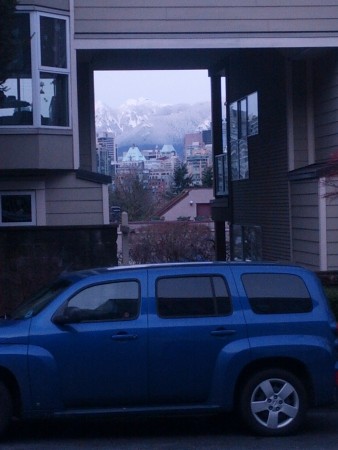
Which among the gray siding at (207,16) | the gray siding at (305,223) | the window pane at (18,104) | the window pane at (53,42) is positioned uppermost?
the gray siding at (207,16)

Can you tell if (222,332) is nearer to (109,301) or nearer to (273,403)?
(273,403)

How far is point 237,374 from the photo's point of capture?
28.4 ft

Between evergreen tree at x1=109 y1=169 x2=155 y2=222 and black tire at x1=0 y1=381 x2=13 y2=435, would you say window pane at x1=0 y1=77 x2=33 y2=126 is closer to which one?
black tire at x1=0 y1=381 x2=13 y2=435

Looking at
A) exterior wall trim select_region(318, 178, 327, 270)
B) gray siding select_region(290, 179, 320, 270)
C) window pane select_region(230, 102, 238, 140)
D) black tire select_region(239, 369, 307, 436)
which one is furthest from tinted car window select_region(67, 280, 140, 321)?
window pane select_region(230, 102, 238, 140)

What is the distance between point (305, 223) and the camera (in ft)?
58.4

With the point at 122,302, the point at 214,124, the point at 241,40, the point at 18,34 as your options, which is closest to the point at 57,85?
the point at 18,34

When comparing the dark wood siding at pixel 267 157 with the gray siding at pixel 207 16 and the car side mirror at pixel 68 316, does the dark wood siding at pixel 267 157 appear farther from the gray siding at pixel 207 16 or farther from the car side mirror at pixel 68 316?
the car side mirror at pixel 68 316

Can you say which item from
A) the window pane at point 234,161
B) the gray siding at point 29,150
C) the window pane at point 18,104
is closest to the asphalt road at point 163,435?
the gray siding at point 29,150

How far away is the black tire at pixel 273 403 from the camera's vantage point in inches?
343

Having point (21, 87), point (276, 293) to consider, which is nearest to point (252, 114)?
point (21, 87)

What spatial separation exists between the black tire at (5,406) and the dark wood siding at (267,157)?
11.6 metres

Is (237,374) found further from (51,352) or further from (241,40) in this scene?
(241,40)

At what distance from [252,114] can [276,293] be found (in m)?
14.3

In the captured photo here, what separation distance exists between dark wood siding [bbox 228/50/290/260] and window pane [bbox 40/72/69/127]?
5607mm
